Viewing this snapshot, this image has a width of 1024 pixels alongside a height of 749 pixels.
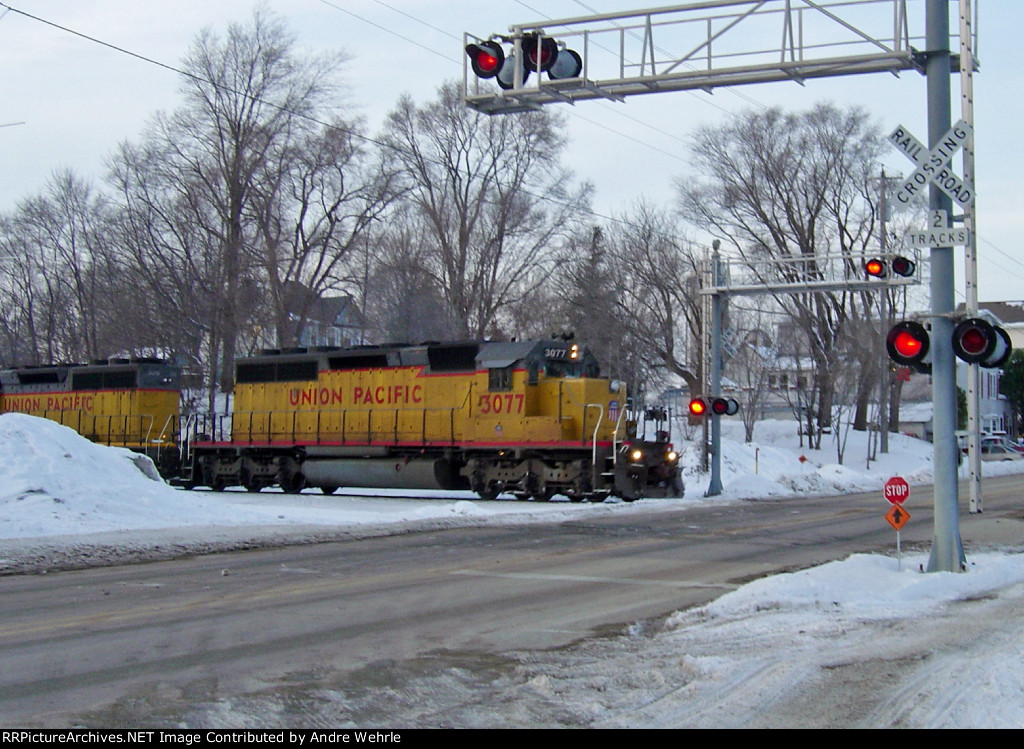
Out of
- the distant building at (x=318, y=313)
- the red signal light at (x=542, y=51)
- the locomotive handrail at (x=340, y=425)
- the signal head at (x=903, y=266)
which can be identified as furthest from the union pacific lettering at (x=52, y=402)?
the signal head at (x=903, y=266)

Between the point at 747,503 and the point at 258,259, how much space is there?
2778 centimetres

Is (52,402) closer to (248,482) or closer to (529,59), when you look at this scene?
(248,482)

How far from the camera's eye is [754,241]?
177 feet

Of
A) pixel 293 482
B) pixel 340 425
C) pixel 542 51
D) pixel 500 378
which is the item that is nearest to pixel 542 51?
pixel 542 51

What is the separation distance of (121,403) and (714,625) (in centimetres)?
2644

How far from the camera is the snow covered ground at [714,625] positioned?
594 centimetres

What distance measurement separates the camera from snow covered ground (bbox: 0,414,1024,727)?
19.5ft

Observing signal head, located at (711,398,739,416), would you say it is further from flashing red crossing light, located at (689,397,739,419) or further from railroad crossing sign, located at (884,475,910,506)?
railroad crossing sign, located at (884,475,910,506)

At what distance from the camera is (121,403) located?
103ft

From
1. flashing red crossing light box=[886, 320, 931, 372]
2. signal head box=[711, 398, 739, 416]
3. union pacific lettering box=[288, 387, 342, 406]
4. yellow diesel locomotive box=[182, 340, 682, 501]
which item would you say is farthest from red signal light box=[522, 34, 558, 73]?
union pacific lettering box=[288, 387, 342, 406]

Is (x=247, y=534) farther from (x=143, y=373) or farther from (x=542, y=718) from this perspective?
(x=143, y=373)

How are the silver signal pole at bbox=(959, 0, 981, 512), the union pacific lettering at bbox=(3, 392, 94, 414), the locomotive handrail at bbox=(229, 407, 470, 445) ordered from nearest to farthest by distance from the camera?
the silver signal pole at bbox=(959, 0, 981, 512)
the locomotive handrail at bbox=(229, 407, 470, 445)
the union pacific lettering at bbox=(3, 392, 94, 414)

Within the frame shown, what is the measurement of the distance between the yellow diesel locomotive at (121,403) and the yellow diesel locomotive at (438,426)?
1.33 meters

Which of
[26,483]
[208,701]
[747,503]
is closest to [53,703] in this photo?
[208,701]
